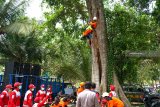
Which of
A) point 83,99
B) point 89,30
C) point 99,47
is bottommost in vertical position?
point 83,99

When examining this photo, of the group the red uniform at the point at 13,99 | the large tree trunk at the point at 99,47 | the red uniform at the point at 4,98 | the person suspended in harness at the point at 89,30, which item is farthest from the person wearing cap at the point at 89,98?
the large tree trunk at the point at 99,47

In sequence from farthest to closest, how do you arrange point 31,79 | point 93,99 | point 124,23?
point 124,23
point 31,79
point 93,99

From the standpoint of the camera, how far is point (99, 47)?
15586mm

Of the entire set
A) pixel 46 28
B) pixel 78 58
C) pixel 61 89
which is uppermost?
pixel 46 28

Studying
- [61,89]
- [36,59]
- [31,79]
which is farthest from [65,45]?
[31,79]

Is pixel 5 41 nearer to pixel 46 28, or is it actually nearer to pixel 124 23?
pixel 46 28

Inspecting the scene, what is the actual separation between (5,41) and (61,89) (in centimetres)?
501

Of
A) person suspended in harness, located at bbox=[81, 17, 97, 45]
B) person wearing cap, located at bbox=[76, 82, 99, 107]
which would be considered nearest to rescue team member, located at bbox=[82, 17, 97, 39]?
person suspended in harness, located at bbox=[81, 17, 97, 45]

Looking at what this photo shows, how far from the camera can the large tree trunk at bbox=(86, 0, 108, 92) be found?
15.3 metres

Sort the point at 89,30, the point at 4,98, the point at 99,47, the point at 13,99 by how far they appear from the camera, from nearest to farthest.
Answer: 1. the point at 13,99
2. the point at 4,98
3. the point at 89,30
4. the point at 99,47

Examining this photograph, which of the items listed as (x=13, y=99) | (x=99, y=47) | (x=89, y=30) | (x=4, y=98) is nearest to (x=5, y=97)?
(x=4, y=98)

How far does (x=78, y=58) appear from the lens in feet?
74.7

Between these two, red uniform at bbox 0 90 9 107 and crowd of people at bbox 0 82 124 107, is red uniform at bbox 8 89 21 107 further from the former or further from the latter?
red uniform at bbox 0 90 9 107

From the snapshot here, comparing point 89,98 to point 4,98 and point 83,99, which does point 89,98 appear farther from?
point 4,98
